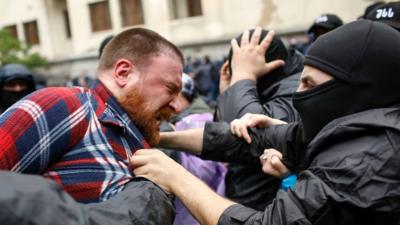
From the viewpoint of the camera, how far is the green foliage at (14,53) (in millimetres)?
18148

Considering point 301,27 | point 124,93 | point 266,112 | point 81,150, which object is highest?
point 124,93

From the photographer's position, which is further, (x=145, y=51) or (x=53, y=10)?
(x=53, y=10)

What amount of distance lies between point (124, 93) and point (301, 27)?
43.6 ft

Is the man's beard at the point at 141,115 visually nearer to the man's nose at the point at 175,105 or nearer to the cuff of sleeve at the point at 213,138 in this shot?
the man's nose at the point at 175,105

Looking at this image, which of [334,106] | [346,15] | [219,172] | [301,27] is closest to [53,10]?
[301,27]

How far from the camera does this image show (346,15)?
1330 cm

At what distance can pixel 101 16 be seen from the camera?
67.2ft

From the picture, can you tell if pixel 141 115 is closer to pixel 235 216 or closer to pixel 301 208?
pixel 235 216

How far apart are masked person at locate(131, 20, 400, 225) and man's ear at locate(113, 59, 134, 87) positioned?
1.04ft

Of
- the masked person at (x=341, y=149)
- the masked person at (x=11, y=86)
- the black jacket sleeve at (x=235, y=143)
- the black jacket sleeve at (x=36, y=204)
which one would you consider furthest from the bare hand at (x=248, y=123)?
the masked person at (x=11, y=86)

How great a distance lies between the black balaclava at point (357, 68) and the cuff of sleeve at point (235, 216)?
16.5 inches

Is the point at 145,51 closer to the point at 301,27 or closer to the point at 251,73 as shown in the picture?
the point at 251,73

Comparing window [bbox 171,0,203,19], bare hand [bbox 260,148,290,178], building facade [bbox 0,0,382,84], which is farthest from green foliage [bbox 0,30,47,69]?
bare hand [bbox 260,148,290,178]

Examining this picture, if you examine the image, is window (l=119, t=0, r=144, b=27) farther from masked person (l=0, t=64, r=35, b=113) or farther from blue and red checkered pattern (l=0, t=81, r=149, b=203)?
blue and red checkered pattern (l=0, t=81, r=149, b=203)
